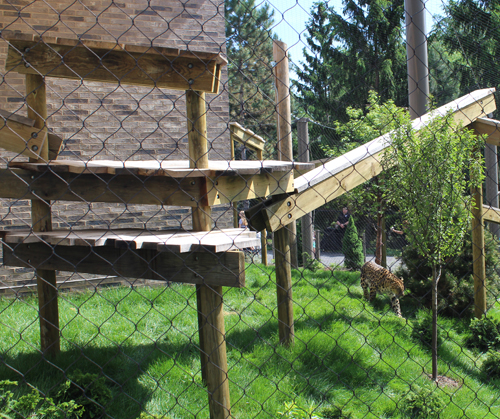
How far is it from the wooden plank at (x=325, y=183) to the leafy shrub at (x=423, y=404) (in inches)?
54.5

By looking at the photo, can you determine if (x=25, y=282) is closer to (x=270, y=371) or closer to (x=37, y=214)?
(x=37, y=214)

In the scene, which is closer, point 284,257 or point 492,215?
point 284,257

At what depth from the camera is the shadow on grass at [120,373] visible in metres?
2.55

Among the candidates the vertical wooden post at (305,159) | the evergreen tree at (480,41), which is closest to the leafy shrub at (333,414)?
the vertical wooden post at (305,159)

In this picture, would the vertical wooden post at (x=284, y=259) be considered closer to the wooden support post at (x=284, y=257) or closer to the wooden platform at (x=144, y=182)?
the wooden support post at (x=284, y=257)

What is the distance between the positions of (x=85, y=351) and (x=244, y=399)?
126cm

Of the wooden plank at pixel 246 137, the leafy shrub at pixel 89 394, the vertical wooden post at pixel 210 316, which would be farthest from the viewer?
the wooden plank at pixel 246 137

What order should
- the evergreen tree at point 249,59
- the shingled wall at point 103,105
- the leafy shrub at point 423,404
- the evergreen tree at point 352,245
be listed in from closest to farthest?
the evergreen tree at point 249,59 → the leafy shrub at point 423,404 → the shingled wall at point 103,105 → the evergreen tree at point 352,245

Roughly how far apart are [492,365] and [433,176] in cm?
181

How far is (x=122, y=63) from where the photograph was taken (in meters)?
1.96

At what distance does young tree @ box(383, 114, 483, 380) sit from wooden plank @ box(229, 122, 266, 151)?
2782 millimetres

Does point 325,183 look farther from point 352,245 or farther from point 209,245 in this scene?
point 352,245

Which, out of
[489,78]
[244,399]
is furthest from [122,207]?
[489,78]

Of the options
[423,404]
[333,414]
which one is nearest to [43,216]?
[333,414]
